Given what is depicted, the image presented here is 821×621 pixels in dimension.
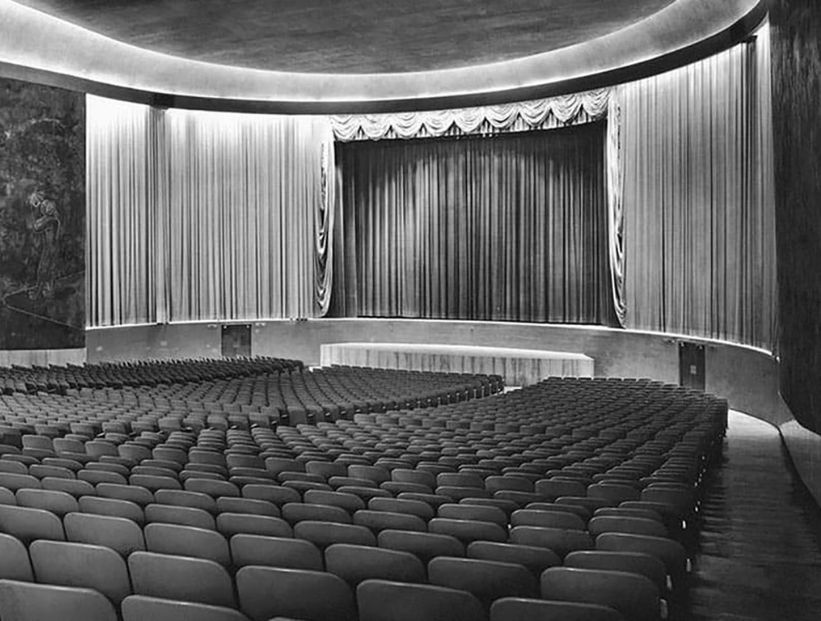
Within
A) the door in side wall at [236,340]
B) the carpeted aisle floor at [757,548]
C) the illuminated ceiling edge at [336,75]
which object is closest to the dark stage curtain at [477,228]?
the illuminated ceiling edge at [336,75]

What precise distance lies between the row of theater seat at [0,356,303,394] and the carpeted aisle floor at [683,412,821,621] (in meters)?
10.4

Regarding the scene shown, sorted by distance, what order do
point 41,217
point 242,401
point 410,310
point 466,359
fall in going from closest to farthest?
point 242,401 → point 41,217 → point 466,359 → point 410,310

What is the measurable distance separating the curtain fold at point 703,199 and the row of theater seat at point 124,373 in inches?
344

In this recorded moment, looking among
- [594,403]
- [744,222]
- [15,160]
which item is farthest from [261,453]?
[15,160]

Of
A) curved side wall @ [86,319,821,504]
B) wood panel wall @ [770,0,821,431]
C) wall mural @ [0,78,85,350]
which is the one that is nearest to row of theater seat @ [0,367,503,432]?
curved side wall @ [86,319,821,504]

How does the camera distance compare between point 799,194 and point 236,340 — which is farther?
point 236,340

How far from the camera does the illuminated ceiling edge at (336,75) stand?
60.3 ft

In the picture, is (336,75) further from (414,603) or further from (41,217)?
(414,603)

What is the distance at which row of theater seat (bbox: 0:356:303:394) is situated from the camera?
14.7 metres

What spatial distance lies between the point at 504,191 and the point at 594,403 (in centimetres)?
1280

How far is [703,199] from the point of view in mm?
17734

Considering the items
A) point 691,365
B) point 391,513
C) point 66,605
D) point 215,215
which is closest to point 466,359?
point 691,365

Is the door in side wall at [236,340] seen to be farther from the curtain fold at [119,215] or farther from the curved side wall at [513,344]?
the curtain fold at [119,215]

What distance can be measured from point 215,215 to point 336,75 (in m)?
5.34
